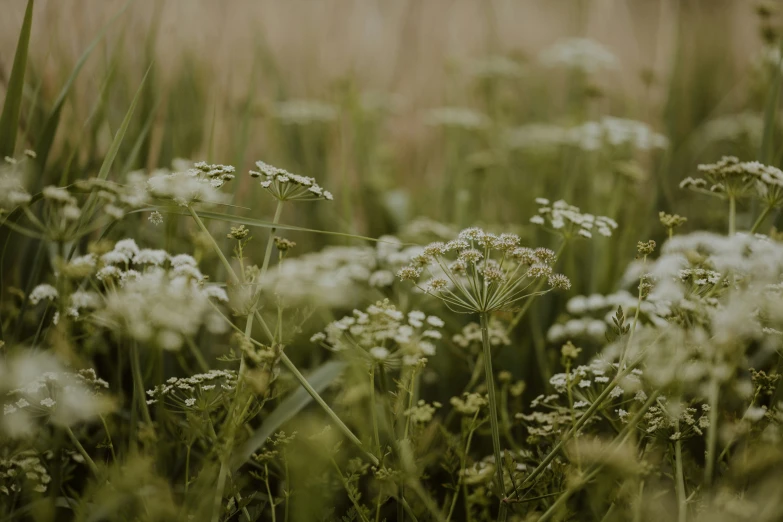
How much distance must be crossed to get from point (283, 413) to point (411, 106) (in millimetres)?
3800

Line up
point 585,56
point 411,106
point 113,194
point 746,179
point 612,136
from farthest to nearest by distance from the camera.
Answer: point 411,106
point 585,56
point 612,136
point 746,179
point 113,194

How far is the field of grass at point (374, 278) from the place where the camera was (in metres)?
1.35

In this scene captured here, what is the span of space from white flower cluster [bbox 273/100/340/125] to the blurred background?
0.02 meters

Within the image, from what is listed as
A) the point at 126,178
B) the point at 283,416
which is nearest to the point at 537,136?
the point at 126,178

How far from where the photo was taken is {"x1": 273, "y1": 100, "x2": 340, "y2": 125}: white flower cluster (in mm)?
3648

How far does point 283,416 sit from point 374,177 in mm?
2153

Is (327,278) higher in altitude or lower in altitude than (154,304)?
lower

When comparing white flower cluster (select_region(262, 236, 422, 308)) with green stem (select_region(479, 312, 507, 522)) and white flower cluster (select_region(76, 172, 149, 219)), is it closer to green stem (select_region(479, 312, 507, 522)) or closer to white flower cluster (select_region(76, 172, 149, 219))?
white flower cluster (select_region(76, 172, 149, 219))

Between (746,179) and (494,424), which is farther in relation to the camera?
(746,179)

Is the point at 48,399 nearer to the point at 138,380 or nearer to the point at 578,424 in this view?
the point at 138,380

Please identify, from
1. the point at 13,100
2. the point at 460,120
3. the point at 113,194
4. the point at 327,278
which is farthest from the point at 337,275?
the point at 460,120

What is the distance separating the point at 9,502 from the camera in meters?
1.56

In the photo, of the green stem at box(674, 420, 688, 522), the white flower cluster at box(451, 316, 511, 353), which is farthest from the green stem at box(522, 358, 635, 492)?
the white flower cluster at box(451, 316, 511, 353)

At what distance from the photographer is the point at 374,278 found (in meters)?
2.21
